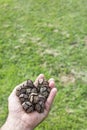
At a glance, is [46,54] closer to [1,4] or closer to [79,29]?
[79,29]

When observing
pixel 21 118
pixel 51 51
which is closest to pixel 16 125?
pixel 21 118

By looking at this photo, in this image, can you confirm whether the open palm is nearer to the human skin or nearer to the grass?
the human skin

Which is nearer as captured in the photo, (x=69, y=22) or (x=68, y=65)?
(x=68, y=65)

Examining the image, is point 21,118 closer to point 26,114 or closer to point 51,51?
point 26,114

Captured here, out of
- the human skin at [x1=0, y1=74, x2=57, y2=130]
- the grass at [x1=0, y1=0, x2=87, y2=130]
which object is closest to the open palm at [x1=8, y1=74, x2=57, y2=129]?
the human skin at [x1=0, y1=74, x2=57, y2=130]

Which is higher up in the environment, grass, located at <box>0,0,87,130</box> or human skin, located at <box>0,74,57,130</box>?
human skin, located at <box>0,74,57,130</box>

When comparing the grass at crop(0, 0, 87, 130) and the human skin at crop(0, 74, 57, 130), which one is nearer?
the human skin at crop(0, 74, 57, 130)

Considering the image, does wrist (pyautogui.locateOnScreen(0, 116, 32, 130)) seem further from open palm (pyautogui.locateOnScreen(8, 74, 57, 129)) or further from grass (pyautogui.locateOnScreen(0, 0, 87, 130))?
grass (pyautogui.locateOnScreen(0, 0, 87, 130))

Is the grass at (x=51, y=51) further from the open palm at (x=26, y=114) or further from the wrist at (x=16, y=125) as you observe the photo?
the wrist at (x=16, y=125)

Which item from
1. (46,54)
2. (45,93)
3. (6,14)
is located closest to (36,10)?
(6,14)
